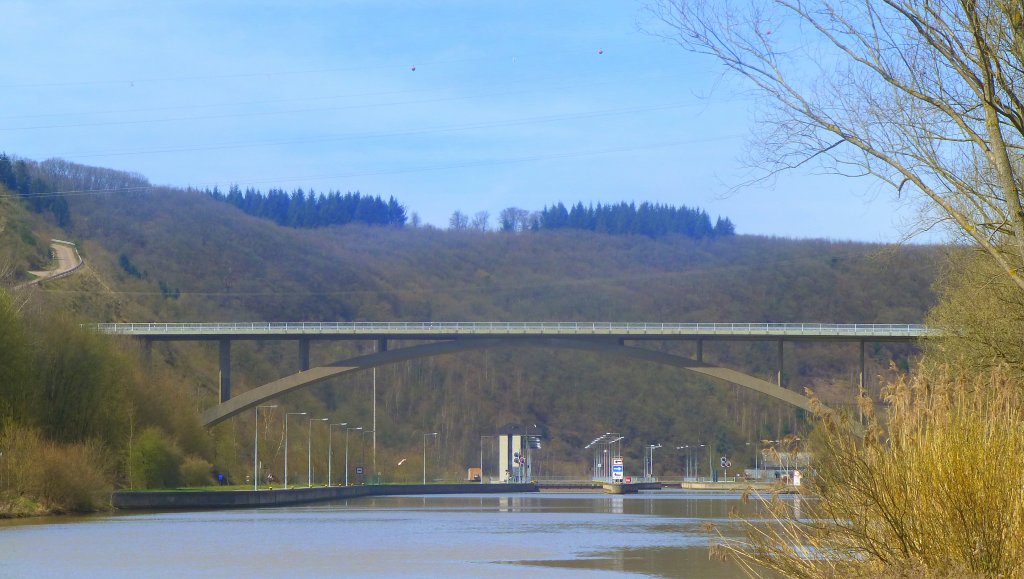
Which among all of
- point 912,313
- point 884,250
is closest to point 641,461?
point 912,313

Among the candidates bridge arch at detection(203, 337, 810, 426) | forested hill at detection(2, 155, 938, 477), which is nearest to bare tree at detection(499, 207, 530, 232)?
forested hill at detection(2, 155, 938, 477)

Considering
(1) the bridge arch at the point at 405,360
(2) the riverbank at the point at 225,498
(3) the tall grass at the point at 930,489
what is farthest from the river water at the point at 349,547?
(1) the bridge arch at the point at 405,360

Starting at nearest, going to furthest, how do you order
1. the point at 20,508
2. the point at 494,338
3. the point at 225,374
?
1. the point at 20,508
2. the point at 225,374
3. the point at 494,338

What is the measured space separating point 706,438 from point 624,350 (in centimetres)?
5683

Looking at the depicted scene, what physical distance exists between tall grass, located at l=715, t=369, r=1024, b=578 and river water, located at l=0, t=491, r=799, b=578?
7.35 ft

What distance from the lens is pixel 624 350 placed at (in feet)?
224

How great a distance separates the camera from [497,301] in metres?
143

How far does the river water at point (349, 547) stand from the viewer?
18672 millimetres

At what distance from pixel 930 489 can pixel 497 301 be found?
134393mm

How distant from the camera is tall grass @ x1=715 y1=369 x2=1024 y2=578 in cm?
874

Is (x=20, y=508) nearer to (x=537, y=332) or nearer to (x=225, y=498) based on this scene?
(x=225, y=498)

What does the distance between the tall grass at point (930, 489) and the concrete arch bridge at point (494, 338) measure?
185ft

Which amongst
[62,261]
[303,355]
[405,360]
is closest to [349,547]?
[405,360]

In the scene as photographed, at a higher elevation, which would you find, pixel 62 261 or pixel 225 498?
pixel 62 261
